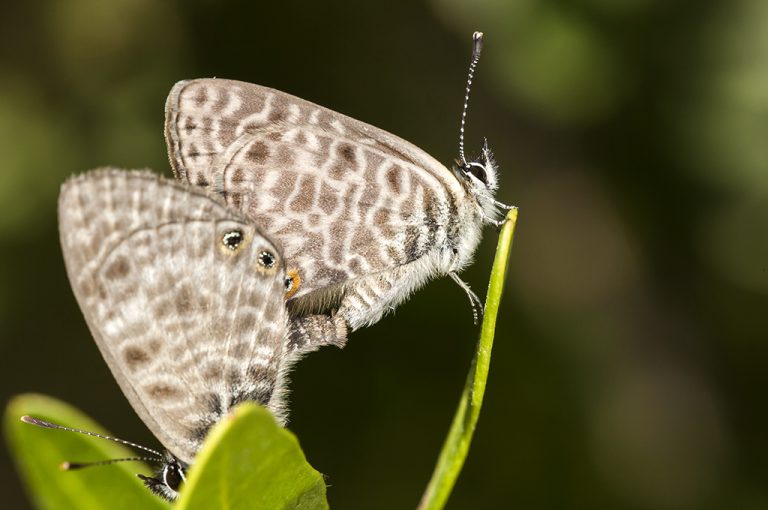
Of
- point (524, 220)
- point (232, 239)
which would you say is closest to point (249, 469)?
point (232, 239)

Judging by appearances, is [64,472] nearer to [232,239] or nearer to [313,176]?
[232,239]

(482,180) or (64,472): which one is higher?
(482,180)

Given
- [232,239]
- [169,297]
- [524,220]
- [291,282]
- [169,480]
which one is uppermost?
[232,239]

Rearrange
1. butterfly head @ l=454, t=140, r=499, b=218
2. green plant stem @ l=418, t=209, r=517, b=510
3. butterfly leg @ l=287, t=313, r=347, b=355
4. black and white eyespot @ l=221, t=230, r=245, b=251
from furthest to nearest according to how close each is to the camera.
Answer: butterfly head @ l=454, t=140, r=499, b=218 → butterfly leg @ l=287, t=313, r=347, b=355 → black and white eyespot @ l=221, t=230, r=245, b=251 → green plant stem @ l=418, t=209, r=517, b=510

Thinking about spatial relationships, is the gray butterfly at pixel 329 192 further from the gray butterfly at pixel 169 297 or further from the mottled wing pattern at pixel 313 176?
the gray butterfly at pixel 169 297

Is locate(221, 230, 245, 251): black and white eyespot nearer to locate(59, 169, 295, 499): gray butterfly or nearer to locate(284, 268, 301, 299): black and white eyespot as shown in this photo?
locate(59, 169, 295, 499): gray butterfly

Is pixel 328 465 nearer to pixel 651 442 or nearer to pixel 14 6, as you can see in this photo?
pixel 651 442

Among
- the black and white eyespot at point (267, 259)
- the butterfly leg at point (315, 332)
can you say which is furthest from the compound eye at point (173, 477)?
the black and white eyespot at point (267, 259)

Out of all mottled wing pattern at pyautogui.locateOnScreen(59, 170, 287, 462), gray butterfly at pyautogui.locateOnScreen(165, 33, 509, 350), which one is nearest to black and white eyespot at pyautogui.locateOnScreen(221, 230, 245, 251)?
mottled wing pattern at pyautogui.locateOnScreen(59, 170, 287, 462)
